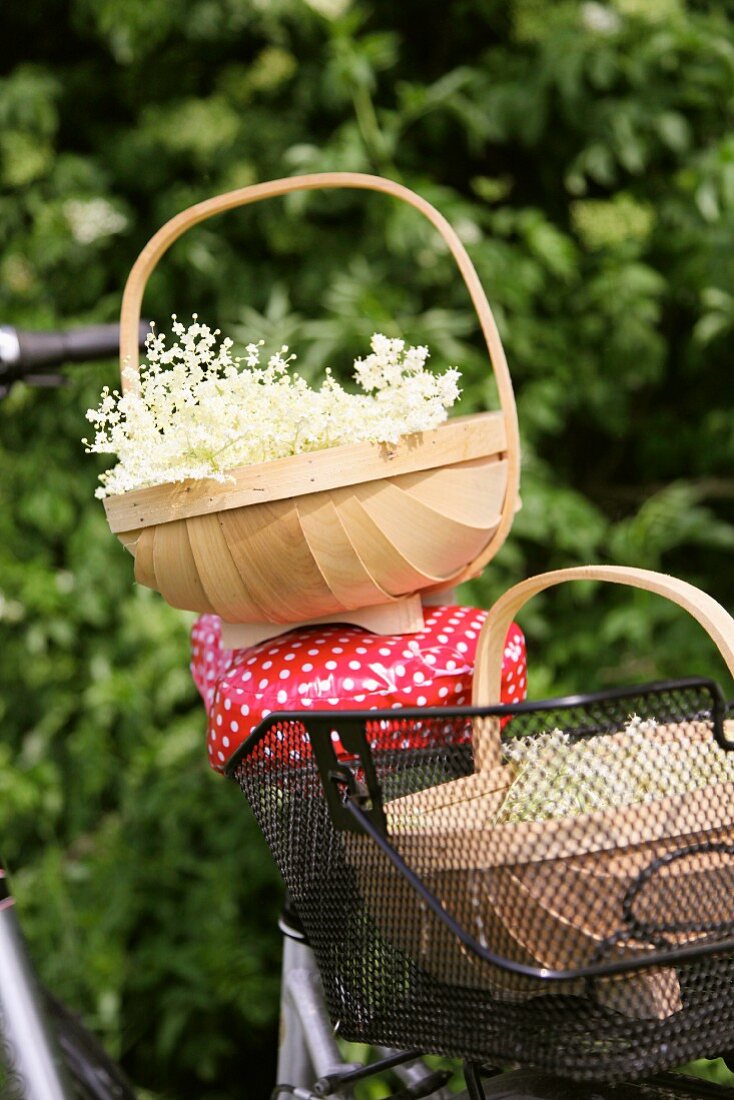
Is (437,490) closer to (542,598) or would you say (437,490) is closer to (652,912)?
(652,912)

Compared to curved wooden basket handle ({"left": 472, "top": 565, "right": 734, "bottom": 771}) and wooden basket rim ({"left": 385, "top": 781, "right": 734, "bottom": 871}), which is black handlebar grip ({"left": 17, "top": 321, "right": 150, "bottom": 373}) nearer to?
curved wooden basket handle ({"left": 472, "top": 565, "right": 734, "bottom": 771})

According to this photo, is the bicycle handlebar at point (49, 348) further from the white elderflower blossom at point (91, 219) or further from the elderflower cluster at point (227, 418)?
the white elderflower blossom at point (91, 219)

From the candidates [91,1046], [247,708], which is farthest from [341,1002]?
[91,1046]

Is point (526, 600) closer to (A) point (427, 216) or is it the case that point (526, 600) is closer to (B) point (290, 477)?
(B) point (290, 477)

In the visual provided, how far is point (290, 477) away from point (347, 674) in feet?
0.55

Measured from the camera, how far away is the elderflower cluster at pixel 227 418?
2.83 feet

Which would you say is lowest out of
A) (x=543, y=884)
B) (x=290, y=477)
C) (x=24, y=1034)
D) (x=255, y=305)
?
(x=24, y=1034)

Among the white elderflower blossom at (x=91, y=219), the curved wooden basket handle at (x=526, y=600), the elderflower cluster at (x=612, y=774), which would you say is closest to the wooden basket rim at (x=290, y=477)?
the curved wooden basket handle at (x=526, y=600)

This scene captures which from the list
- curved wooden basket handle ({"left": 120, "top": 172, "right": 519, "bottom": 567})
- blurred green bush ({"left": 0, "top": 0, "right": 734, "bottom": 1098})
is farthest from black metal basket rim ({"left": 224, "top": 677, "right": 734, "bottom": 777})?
blurred green bush ({"left": 0, "top": 0, "right": 734, "bottom": 1098})

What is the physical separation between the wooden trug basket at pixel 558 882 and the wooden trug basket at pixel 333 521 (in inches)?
8.4

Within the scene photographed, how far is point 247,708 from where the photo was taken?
0.94 metres

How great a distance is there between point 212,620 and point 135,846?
121 centimetres

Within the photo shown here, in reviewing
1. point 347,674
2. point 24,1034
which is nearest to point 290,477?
point 347,674

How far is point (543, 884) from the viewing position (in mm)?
666
